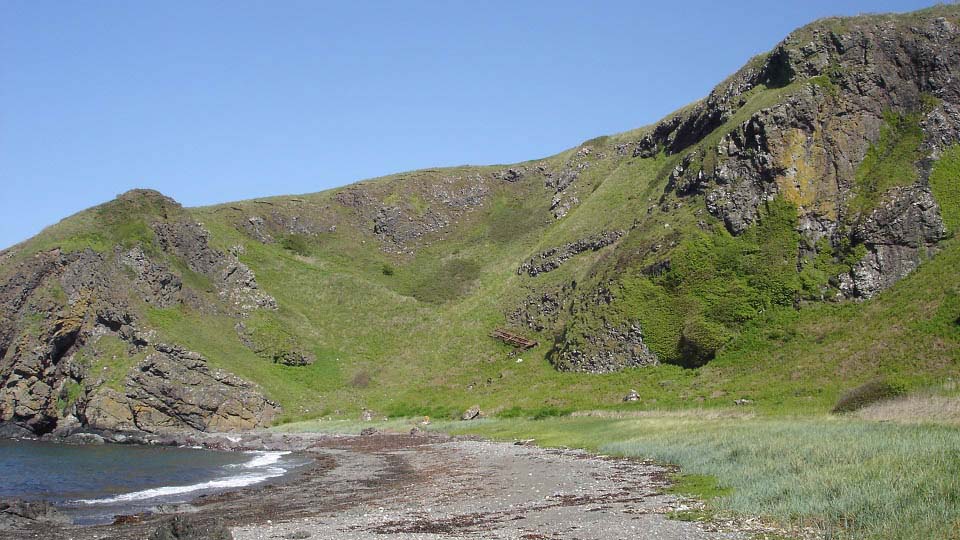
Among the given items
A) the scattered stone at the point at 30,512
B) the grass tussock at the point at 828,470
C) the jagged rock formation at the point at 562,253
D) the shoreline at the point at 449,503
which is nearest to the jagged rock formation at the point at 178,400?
the shoreline at the point at 449,503

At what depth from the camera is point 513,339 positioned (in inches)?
3034

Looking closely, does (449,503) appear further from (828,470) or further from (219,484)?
(219,484)

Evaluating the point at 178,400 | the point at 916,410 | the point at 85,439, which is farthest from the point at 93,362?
the point at 916,410

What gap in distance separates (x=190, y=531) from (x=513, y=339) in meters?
62.4

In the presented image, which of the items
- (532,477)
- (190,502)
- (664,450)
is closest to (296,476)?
(190,502)

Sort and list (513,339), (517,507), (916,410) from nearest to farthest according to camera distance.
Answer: (517,507), (916,410), (513,339)

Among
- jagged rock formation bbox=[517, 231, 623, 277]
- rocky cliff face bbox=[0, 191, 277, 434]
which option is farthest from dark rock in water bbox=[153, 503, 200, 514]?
jagged rock formation bbox=[517, 231, 623, 277]

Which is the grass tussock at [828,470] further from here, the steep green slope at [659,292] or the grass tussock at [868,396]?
the steep green slope at [659,292]

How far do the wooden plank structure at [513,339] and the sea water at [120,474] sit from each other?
109ft

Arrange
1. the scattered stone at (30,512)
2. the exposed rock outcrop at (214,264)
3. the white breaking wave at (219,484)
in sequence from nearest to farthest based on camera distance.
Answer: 1. the scattered stone at (30,512)
2. the white breaking wave at (219,484)
3. the exposed rock outcrop at (214,264)

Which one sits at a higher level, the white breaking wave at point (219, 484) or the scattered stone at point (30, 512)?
the scattered stone at point (30, 512)

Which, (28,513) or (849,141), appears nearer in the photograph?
(28,513)

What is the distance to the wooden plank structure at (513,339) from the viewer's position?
243 feet

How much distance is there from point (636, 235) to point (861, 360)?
94.9 feet
